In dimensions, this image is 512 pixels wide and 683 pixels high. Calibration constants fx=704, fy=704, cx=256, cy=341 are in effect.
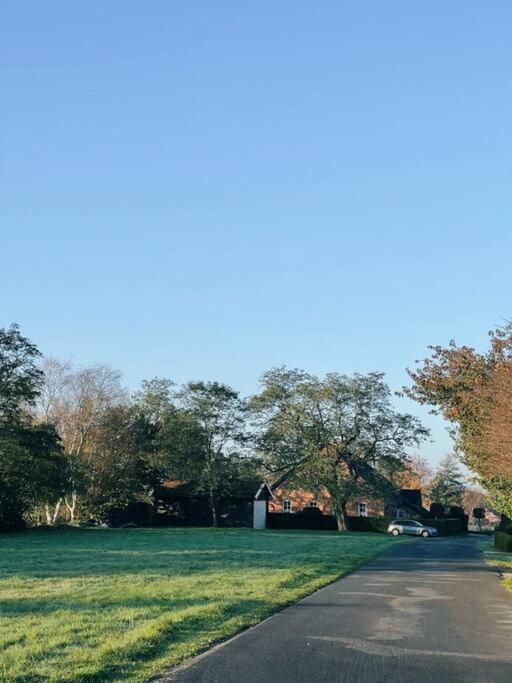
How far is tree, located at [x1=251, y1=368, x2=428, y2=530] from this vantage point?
63656 mm

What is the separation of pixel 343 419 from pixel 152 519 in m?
23.1

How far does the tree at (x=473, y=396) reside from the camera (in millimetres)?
21598

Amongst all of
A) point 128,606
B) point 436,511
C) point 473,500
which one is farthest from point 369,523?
point 473,500

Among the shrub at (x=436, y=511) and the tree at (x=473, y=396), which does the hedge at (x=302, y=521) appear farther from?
the tree at (x=473, y=396)

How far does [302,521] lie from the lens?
231ft

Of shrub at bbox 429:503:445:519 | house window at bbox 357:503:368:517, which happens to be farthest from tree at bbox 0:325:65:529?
shrub at bbox 429:503:445:519

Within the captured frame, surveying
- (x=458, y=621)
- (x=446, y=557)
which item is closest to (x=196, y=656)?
(x=458, y=621)

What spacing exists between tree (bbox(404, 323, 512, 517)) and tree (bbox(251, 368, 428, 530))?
3670cm

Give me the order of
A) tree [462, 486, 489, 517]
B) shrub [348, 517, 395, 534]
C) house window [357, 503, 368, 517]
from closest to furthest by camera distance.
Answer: shrub [348, 517, 395, 534] < house window [357, 503, 368, 517] < tree [462, 486, 489, 517]

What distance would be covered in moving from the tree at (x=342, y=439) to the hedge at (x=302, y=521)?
402 cm

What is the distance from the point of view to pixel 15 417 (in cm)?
4947

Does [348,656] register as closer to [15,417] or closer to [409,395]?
[409,395]

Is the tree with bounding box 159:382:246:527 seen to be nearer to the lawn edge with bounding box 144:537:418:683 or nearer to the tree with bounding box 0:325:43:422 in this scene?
the tree with bounding box 0:325:43:422

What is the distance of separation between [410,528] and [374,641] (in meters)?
57.5
